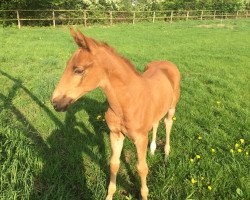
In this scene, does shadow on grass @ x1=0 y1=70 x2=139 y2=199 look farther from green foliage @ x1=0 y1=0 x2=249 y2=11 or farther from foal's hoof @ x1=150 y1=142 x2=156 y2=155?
green foliage @ x1=0 y1=0 x2=249 y2=11

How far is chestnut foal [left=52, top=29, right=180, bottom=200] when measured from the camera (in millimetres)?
2471

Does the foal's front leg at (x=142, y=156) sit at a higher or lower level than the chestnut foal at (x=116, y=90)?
lower

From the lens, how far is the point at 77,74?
247 cm

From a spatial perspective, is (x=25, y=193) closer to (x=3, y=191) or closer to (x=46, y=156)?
(x=3, y=191)

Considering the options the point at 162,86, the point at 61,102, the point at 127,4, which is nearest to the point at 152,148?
the point at 162,86

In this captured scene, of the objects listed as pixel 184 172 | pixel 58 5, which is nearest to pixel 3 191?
pixel 184 172

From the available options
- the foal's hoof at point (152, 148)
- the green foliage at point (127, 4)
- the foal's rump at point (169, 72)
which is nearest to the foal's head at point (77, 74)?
the foal's rump at point (169, 72)

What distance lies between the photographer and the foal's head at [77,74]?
2.45 meters

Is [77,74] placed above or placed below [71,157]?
above

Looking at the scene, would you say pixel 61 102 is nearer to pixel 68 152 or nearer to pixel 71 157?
pixel 71 157

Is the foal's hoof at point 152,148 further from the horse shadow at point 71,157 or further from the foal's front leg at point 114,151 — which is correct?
the foal's front leg at point 114,151

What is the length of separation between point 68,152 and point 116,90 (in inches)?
77.8

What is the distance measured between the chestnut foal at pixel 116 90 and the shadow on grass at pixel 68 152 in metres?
0.54

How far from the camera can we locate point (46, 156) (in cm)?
411
